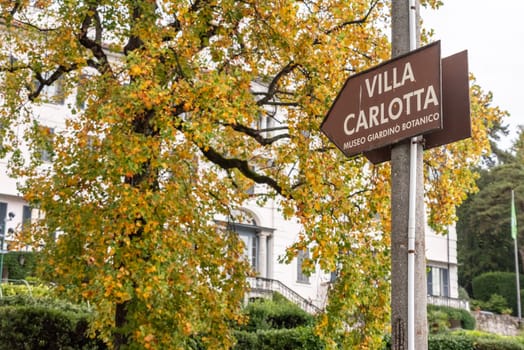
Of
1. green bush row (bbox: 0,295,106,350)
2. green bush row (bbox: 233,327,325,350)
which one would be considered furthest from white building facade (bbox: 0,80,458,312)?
green bush row (bbox: 0,295,106,350)

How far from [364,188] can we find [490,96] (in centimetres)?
325

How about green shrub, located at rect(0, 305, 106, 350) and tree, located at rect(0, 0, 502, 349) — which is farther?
green shrub, located at rect(0, 305, 106, 350)

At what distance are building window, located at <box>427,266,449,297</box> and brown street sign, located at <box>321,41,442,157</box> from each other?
44242mm

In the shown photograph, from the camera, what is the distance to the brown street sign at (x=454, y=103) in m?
5.20

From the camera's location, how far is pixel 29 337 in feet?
59.8

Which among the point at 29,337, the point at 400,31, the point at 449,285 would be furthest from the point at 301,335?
the point at 449,285

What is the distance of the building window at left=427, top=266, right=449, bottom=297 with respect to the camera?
48.4 metres

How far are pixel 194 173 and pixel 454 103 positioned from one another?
11324 mm

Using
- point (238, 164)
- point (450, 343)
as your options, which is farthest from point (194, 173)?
point (450, 343)

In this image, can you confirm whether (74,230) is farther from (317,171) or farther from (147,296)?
(317,171)

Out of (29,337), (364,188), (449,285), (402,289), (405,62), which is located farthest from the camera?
(449,285)

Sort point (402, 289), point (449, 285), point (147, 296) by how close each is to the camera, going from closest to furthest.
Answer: point (402, 289) < point (147, 296) < point (449, 285)

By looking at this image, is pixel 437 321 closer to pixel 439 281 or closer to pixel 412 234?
pixel 439 281

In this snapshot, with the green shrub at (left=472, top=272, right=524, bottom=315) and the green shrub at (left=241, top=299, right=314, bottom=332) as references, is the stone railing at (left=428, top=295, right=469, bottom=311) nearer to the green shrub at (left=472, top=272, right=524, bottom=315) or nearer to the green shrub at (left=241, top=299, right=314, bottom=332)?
the green shrub at (left=472, top=272, right=524, bottom=315)
